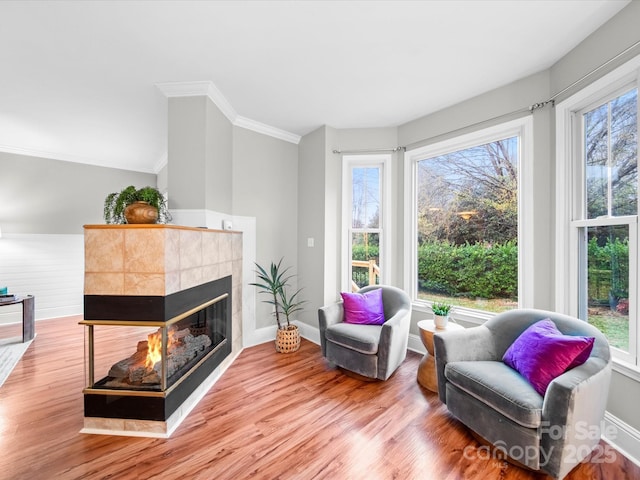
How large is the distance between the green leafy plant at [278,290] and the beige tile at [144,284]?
135 centimetres

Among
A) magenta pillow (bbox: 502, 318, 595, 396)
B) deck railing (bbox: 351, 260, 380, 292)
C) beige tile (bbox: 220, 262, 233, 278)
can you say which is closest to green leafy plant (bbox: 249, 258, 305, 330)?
beige tile (bbox: 220, 262, 233, 278)

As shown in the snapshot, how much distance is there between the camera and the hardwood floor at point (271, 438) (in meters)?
1.44

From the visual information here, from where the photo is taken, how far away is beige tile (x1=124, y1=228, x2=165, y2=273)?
1.73m

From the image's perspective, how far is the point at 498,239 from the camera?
2.56 meters

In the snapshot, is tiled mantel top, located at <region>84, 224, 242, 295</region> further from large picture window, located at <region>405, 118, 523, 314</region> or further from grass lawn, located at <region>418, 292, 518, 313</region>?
grass lawn, located at <region>418, 292, 518, 313</region>

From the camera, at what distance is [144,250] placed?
1738mm

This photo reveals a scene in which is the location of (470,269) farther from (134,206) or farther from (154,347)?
(134,206)

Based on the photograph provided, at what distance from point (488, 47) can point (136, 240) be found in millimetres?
2878

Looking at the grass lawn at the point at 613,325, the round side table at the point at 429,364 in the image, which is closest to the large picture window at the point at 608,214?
the grass lawn at the point at 613,325

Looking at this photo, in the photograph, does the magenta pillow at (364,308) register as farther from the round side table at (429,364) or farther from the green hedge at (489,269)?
the green hedge at (489,269)

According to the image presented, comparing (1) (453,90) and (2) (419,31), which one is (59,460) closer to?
(2) (419,31)

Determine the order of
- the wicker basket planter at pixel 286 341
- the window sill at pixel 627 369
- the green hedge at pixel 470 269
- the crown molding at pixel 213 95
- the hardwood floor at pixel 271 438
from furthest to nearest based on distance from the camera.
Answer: the wicker basket planter at pixel 286 341 < the green hedge at pixel 470 269 < the crown molding at pixel 213 95 < the window sill at pixel 627 369 < the hardwood floor at pixel 271 438

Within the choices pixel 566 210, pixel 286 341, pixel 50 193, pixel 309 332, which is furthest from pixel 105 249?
pixel 50 193

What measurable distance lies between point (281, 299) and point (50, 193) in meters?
4.15
